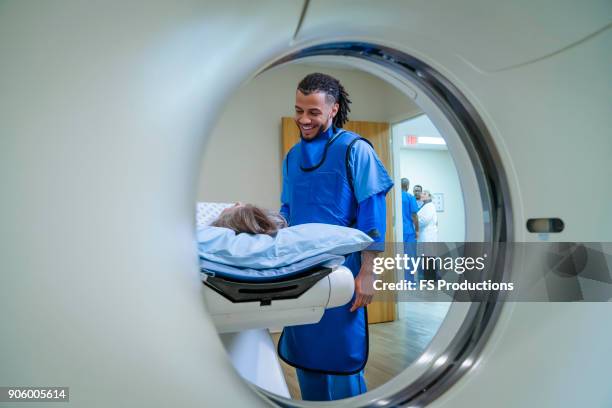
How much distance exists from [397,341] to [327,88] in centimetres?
189

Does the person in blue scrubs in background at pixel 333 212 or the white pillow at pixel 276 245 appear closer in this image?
the white pillow at pixel 276 245

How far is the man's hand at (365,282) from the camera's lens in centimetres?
120

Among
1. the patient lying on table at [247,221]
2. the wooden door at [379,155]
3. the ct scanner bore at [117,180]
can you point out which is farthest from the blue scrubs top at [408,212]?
the ct scanner bore at [117,180]

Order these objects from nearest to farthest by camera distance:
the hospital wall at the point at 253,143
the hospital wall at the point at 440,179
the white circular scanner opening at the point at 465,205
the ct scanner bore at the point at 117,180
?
the ct scanner bore at the point at 117,180, the white circular scanner opening at the point at 465,205, the hospital wall at the point at 253,143, the hospital wall at the point at 440,179

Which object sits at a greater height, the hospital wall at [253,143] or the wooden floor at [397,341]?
the hospital wall at [253,143]

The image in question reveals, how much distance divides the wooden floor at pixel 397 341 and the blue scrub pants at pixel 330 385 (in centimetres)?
30

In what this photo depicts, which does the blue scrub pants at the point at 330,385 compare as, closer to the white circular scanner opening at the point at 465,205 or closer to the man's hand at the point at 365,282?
the man's hand at the point at 365,282

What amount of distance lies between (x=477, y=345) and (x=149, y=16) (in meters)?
0.61

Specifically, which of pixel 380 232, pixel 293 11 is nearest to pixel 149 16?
pixel 293 11

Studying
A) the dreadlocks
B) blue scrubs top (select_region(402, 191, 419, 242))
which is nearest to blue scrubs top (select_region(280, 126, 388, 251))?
the dreadlocks

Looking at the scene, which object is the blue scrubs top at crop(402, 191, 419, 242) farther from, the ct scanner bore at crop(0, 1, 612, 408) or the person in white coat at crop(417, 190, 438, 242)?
the ct scanner bore at crop(0, 1, 612, 408)

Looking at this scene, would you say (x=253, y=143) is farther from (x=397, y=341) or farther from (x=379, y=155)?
(x=397, y=341)

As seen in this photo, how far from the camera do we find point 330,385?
4.13ft

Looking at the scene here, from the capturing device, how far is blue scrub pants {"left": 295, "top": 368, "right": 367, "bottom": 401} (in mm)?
1248
